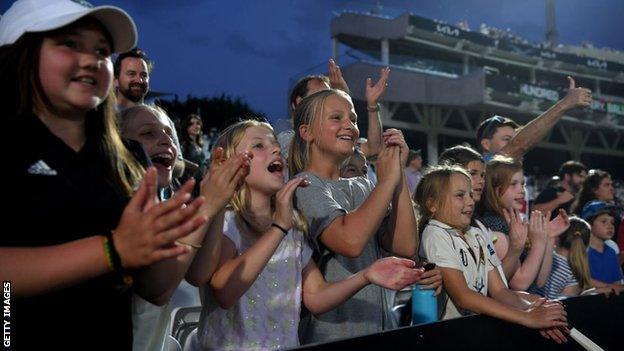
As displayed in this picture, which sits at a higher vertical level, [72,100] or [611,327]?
[72,100]

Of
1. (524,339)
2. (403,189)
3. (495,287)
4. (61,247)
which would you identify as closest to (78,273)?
(61,247)

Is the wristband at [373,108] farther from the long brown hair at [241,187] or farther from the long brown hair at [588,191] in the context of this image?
the long brown hair at [588,191]

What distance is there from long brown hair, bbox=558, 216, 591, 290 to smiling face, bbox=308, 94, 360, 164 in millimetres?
2528

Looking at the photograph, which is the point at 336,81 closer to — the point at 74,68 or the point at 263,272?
the point at 263,272

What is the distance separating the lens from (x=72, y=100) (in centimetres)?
139

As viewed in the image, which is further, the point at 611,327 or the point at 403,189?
the point at 611,327

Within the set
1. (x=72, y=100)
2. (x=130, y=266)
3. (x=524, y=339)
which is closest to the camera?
(x=130, y=266)

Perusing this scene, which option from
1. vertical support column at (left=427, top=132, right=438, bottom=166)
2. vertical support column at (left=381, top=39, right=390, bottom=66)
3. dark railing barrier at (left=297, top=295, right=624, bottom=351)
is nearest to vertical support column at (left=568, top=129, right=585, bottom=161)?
vertical support column at (left=427, top=132, right=438, bottom=166)

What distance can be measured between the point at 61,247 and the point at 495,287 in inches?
91.1

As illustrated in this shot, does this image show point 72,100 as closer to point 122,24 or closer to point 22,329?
point 122,24

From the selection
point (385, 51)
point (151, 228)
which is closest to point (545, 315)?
point (151, 228)

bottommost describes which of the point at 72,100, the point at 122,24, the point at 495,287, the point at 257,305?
the point at 495,287

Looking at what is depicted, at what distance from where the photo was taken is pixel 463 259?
9.36 feet

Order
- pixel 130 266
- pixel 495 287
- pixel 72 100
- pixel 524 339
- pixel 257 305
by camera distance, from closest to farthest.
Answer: pixel 130 266
pixel 72 100
pixel 257 305
pixel 524 339
pixel 495 287
